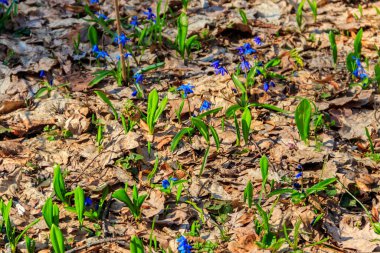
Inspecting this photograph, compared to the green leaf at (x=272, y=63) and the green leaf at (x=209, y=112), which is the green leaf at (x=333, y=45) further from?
the green leaf at (x=209, y=112)

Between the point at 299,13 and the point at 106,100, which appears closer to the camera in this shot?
the point at 106,100

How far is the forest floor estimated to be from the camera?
3213mm

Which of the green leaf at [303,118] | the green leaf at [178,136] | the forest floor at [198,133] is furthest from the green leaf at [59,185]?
the green leaf at [303,118]

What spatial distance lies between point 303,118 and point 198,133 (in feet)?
2.44

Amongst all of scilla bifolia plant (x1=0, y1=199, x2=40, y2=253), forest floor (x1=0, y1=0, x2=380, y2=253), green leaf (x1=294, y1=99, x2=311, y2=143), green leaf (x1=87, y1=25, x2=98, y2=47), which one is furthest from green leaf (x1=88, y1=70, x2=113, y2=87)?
green leaf (x1=294, y1=99, x2=311, y2=143)

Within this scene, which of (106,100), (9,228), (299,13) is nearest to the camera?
(9,228)

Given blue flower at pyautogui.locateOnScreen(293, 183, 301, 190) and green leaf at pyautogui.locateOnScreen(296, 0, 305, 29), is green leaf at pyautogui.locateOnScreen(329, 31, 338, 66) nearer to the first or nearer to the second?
green leaf at pyautogui.locateOnScreen(296, 0, 305, 29)

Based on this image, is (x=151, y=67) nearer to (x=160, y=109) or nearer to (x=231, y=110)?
(x=160, y=109)

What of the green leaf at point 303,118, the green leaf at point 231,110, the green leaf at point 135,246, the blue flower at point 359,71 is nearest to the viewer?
the green leaf at point 135,246

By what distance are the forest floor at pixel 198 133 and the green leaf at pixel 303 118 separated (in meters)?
0.09

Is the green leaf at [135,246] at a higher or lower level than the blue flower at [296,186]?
higher

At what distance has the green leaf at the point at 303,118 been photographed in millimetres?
3590

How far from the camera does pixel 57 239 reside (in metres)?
2.91

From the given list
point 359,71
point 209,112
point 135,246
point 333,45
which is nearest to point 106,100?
point 209,112
